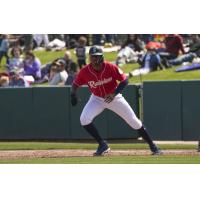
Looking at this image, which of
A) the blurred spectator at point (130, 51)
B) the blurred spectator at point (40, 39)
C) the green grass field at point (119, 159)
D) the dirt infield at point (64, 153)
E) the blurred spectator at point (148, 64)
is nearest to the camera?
the green grass field at point (119, 159)

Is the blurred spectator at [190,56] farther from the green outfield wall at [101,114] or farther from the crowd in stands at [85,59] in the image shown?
the green outfield wall at [101,114]

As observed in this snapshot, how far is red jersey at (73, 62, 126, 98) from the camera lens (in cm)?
1370

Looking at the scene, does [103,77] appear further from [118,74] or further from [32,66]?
[32,66]

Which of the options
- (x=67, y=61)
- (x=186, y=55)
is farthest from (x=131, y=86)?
(x=186, y=55)

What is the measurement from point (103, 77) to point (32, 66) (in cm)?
975

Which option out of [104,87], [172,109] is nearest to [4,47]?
[172,109]

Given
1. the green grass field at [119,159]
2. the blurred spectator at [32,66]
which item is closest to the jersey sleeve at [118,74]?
the green grass field at [119,159]

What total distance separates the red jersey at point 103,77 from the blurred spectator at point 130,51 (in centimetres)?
1098

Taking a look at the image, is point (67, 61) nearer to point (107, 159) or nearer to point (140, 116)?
point (140, 116)

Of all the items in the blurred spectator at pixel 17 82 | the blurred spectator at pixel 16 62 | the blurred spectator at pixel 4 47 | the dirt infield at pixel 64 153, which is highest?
the blurred spectator at pixel 4 47

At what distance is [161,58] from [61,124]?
6379 millimetres

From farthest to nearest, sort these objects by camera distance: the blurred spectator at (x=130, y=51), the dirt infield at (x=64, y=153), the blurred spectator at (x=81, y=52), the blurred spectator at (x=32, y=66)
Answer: the blurred spectator at (x=130, y=51) → the blurred spectator at (x=81, y=52) → the blurred spectator at (x=32, y=66) → the dirt infield at (x=64, y=153)

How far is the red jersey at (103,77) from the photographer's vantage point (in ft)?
44.9

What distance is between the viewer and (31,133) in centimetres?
1869
